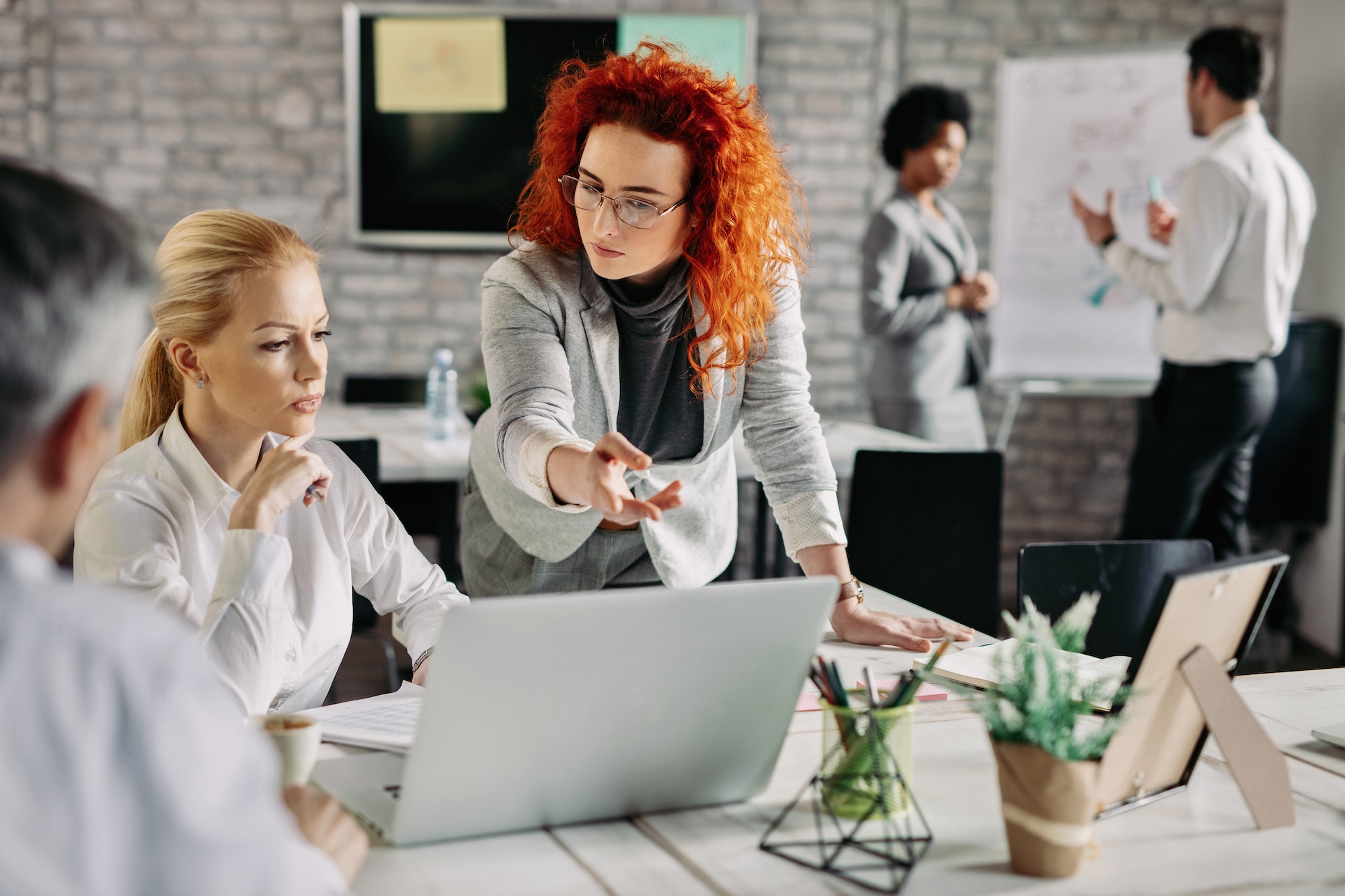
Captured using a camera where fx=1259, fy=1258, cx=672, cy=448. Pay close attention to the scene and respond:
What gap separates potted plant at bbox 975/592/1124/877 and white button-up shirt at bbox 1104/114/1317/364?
272 centimetres

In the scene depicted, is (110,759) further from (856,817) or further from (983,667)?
(983,667)

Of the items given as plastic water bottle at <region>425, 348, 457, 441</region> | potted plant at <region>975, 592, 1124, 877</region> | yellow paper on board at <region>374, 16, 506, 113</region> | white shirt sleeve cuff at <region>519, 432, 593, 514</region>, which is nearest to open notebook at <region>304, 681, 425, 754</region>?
white shirt sleeve cuff at <region>519, 432, 593, 514</region>

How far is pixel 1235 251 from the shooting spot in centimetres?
331

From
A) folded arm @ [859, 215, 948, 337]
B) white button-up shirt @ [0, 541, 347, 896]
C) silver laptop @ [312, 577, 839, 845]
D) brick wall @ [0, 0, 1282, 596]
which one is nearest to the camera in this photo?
white button-up shirt @ [0, 541, 347, 896]

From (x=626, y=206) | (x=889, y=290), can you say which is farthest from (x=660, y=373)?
(x=889, y=290)

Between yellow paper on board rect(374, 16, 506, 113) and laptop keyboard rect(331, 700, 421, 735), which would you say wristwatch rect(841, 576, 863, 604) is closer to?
laptop keyboard rect(331, 700, 421, 735)

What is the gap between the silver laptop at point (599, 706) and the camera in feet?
2.83

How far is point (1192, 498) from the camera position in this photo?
3.41m

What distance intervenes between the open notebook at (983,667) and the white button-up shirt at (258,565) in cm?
54

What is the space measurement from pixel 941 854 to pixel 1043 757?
4.7 inches

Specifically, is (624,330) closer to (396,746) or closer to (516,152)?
(396,746)

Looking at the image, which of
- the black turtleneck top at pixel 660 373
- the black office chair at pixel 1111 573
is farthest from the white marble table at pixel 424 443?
the black turtleneck top at pixel 660 373

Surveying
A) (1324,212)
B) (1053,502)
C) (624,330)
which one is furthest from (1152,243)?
(624,330)

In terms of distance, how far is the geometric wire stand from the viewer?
910 mm
